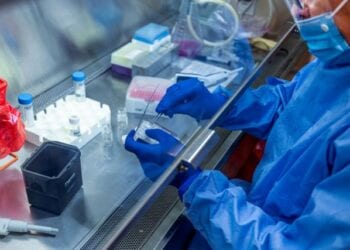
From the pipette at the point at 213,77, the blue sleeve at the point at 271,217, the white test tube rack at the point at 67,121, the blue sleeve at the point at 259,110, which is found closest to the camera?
the blue sleeve at the point at 271,217

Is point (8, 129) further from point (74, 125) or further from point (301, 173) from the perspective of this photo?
point (301, 173)

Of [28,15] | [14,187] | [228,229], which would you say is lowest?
[228,229]

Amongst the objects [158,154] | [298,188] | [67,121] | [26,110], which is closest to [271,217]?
[298,188]

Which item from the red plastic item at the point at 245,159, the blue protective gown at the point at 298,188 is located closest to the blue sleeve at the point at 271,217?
the blue protective gown at the point at 298,188

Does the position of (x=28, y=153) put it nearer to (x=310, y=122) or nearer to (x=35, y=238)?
(x=35, y=238)

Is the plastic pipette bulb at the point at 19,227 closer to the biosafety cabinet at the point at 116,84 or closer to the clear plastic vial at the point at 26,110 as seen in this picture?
the biosafety cabinet at the point at 116,84

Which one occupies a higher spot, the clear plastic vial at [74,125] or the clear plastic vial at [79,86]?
the clear plastic vial at [79,86]

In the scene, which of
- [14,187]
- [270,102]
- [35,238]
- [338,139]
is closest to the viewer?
[338,139]

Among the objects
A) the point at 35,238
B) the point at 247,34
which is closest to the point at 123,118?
the point at 35,238

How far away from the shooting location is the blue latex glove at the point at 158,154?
3.70 ft

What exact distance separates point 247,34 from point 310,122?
3.19 ft

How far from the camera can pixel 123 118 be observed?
1494 mm

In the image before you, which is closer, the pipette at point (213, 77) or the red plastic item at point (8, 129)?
the red plastic item at point (8, 129)

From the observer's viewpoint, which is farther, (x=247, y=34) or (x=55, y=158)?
(x=247, y=34)
